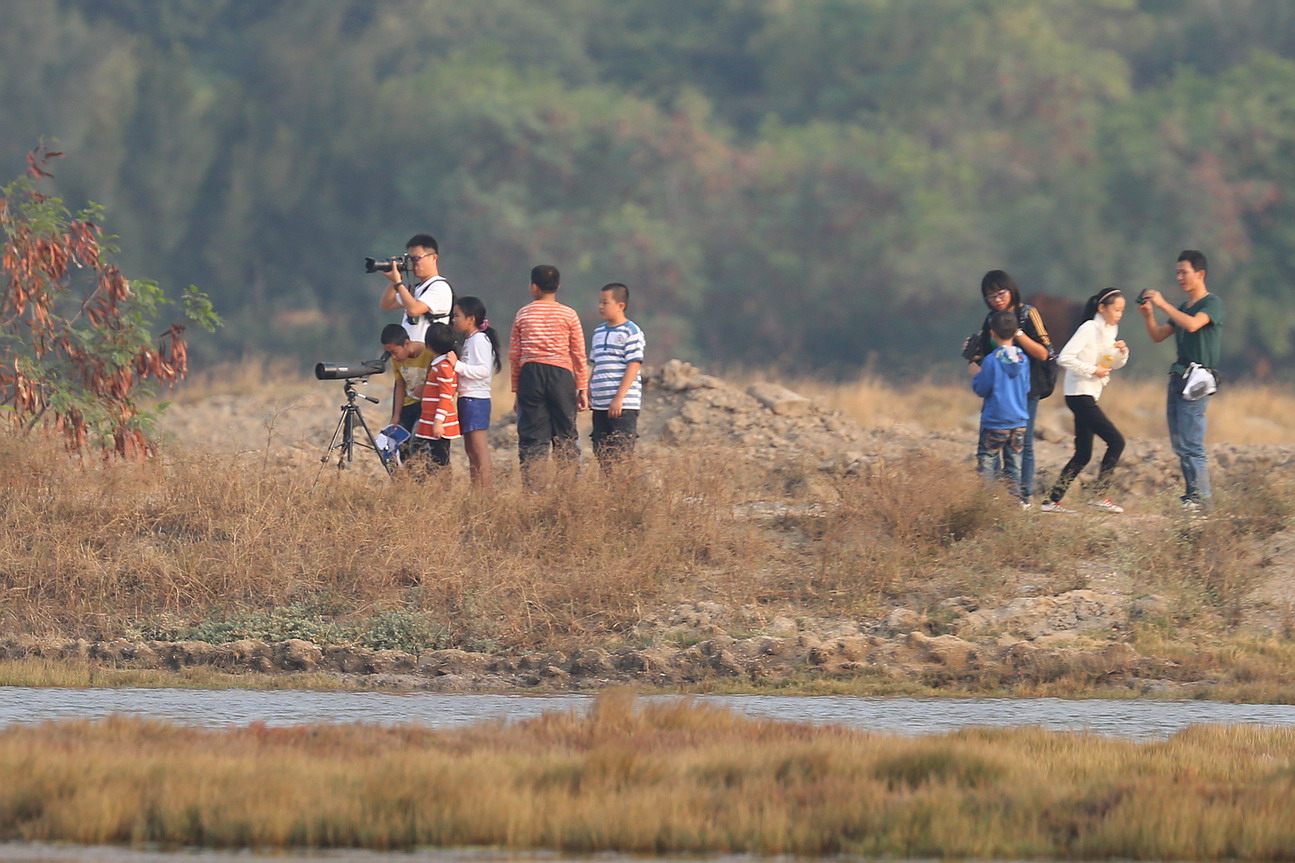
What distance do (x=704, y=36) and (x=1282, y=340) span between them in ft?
51.3

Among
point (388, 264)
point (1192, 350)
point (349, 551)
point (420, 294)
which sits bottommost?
point (349, 551)

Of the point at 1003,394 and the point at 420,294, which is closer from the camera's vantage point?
the point at 1003,394

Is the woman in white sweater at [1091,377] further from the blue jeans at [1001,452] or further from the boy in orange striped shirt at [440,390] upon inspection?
the boy in orange striped shirt at [440,390]

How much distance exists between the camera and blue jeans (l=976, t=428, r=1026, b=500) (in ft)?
41.6

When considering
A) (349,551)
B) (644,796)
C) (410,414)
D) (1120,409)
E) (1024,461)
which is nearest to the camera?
(644,796)

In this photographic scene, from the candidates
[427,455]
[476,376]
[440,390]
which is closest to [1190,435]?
[476,376]

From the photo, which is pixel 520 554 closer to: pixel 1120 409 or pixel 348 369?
pixel 348 369

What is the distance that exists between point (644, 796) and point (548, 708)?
2.66m

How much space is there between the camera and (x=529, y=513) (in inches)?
485

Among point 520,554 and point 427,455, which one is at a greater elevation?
point 427,455

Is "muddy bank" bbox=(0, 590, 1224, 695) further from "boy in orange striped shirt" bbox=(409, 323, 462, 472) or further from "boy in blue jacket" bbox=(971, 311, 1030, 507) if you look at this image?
"boy in orange striped shirt" bbox=(409, 323, 462, 472)

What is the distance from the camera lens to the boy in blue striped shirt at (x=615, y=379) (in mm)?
12805

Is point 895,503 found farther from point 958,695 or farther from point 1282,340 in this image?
point 1282,340

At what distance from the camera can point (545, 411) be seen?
12781mm
